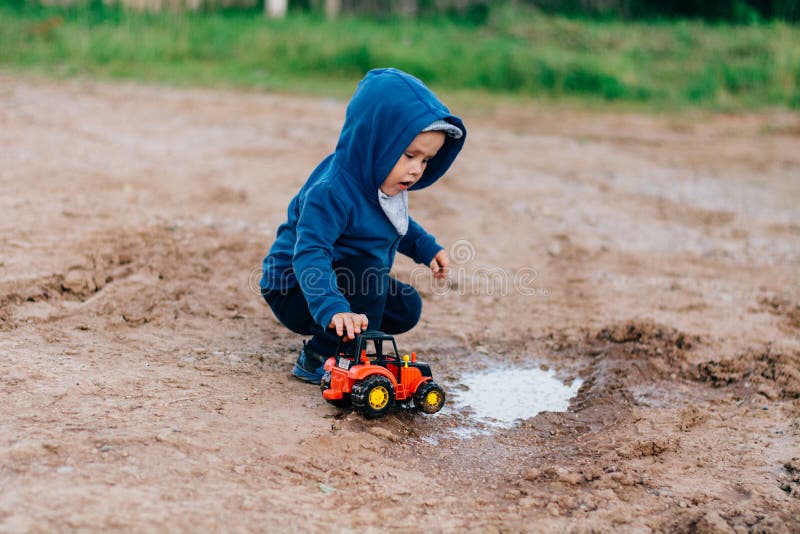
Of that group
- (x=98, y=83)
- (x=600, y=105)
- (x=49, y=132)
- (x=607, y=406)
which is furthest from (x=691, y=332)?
(x=98, y=83)

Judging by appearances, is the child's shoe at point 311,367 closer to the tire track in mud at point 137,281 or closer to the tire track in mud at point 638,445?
the tire track in mud at point 638,445

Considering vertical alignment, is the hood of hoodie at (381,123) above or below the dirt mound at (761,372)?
above

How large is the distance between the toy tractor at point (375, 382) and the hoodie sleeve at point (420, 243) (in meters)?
0.58

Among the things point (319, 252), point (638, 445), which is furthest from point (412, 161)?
point (638, 445)

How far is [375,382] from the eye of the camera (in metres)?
2.99

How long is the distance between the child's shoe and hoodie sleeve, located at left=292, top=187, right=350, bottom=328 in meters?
0.42

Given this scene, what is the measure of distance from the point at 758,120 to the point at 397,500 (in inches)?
349

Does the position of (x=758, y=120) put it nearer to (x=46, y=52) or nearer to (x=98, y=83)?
(x=98, y=83)

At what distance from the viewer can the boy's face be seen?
3.18 metres

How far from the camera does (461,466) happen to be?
9.61ft

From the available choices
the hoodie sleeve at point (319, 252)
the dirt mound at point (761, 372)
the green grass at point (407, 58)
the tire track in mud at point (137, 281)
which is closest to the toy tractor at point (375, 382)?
the hoodie sleeve at point (319, 252)

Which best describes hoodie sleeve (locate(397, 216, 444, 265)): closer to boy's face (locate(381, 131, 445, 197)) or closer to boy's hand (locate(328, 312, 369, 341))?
boy's face (locate(381, 131, 445, 197))

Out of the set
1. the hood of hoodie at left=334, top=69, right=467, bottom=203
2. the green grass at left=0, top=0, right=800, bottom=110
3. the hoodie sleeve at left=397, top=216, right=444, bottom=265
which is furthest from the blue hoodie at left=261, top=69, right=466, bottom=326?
the green grass at left=0, top=0, right=800, bottom=110

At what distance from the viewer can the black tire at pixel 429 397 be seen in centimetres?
315
